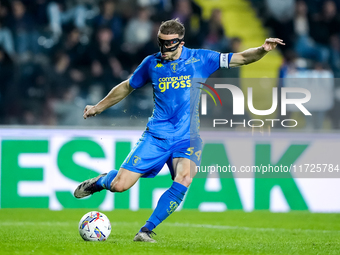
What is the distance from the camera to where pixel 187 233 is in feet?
22.4

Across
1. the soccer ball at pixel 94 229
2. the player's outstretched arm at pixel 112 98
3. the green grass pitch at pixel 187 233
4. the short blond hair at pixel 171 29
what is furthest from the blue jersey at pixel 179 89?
the green grass pitch at pixel 187 233

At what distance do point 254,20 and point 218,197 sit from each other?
20.3ft

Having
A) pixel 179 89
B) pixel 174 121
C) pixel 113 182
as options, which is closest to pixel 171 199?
pixel 113 182

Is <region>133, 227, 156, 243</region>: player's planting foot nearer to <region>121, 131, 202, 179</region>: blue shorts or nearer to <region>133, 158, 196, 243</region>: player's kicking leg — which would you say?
<region>133, 158, 196, 243</region>: player's kicking leg

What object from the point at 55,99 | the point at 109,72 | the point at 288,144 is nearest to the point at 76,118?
the point at 55,99

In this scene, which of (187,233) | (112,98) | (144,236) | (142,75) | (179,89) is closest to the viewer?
(144,236)

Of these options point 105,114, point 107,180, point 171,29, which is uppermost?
point 171,29

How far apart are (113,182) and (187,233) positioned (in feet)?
4.56

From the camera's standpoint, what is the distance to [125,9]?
39.5ft

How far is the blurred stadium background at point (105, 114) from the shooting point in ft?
30.6

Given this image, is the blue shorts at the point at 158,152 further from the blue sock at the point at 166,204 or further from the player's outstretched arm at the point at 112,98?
the player's outstretched arm at the point at 112,98

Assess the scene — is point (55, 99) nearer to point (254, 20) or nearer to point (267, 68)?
point (267, 68)

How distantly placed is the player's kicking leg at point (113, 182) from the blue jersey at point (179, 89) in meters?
0.51

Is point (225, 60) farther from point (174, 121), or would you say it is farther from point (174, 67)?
point (174, 121)
